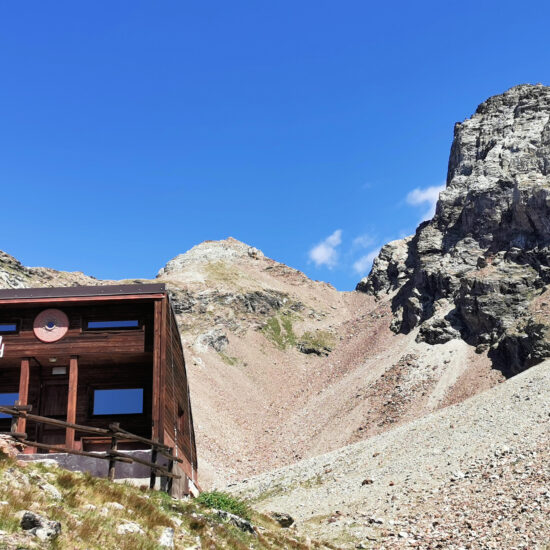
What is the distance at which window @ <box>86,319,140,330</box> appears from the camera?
24719 mm

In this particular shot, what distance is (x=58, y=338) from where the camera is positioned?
24500 mm

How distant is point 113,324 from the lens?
2488 centimetres

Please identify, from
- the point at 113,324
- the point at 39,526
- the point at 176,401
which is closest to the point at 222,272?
the point at 176,401

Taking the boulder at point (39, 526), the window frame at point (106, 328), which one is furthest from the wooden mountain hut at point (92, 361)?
the boulder at point (39, 526)

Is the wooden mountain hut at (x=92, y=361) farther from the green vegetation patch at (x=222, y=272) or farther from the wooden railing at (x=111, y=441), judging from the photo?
the green vegetation patch at (x=222, y=272)

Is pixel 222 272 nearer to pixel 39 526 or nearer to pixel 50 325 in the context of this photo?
pixel 50 325

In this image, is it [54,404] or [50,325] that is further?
[54,404]

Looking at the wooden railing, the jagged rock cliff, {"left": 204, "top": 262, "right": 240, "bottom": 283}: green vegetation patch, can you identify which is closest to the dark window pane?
the wooden railing

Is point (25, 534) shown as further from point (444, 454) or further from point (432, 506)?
point (444, 454)

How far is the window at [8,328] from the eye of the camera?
24625mm

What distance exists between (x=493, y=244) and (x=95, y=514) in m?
102

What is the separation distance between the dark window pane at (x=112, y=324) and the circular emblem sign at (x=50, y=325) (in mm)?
1035

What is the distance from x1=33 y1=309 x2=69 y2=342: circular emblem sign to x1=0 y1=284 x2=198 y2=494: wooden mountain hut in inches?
1.5

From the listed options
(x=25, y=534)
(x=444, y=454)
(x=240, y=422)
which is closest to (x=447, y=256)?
(x=240, y=422)
